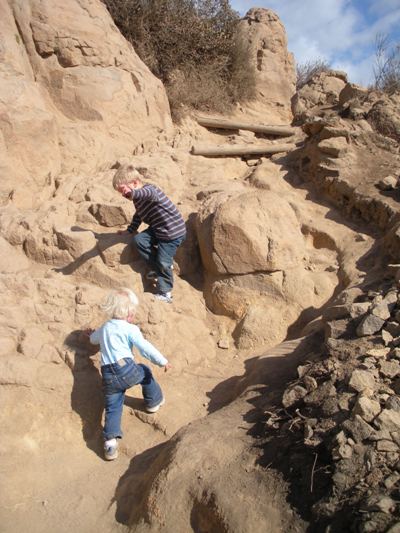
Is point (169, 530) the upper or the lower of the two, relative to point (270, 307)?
lower

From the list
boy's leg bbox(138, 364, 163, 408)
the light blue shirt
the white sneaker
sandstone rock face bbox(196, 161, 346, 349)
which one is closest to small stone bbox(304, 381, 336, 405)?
the light blue shirt

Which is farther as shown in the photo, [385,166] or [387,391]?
[385,166]

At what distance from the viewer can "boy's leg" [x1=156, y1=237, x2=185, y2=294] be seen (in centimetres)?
420

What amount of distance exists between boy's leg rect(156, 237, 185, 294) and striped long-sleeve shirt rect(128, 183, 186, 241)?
61mm

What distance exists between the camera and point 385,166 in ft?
17.3

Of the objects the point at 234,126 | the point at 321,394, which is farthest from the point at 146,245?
the point at 234,126

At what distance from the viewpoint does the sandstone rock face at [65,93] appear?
5105mm

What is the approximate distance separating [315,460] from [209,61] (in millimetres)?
8171

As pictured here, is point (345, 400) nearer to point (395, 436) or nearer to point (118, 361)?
point (395, 436)

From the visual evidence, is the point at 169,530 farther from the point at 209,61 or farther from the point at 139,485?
the point at 209,61

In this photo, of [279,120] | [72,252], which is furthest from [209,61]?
[72,252]

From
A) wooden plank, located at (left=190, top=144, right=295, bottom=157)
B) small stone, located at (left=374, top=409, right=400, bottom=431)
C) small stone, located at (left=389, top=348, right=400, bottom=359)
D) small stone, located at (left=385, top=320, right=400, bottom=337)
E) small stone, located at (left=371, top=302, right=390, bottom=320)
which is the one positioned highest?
wooden plank, located at (left=190, top=144, right=295, bottom=157)

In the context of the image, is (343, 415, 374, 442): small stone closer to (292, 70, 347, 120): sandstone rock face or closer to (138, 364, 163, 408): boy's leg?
(138, 364, 163, 408): boy's leg

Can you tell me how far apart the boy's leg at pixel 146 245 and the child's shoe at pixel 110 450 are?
5.44 feet
